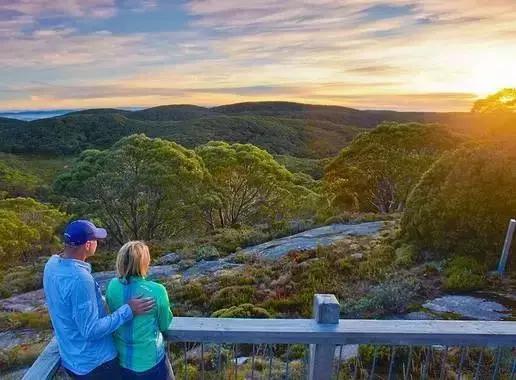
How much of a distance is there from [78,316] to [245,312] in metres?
5.12

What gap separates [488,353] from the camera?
5.15m

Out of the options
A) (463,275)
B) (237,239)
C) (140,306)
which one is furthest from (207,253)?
(140,306)

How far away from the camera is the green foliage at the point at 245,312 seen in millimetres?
7480

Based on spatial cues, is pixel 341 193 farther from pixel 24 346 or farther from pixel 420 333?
pixel 420 333

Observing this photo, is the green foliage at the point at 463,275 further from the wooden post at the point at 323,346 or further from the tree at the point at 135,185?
the tree at the point at 135,185

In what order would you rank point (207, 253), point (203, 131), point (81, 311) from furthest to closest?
point (203, 131), point (207, 253), point (81, 311)

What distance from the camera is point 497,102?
19.4m

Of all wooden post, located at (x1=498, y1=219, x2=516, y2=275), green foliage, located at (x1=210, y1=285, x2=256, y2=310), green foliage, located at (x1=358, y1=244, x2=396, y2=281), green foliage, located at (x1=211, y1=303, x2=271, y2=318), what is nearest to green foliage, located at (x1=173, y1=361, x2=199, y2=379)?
green foliage, located at (x1=211, y1=303, x2=271, y2=318)

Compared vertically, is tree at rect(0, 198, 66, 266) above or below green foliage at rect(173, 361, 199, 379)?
below

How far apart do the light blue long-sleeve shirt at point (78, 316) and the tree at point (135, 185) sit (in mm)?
19661

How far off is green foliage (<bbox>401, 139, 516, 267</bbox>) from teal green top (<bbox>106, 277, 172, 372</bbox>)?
24.8 feet

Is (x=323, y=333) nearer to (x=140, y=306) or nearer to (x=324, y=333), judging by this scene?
(x=324, y=333)

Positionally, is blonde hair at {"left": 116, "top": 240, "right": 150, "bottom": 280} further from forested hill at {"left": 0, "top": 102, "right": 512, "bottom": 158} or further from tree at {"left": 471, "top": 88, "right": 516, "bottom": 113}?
forested hill at {"left": 0, "top": 102, "right": 512, "bottom": 158}

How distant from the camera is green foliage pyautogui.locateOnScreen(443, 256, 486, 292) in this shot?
25.5 feet
